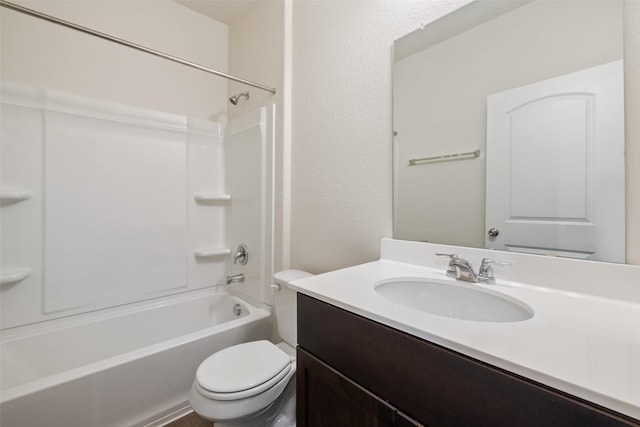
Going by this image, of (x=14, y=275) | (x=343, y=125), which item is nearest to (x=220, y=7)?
(x=343, y=125)

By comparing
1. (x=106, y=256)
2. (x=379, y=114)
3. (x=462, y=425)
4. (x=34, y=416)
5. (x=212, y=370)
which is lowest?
(x=34, y=416)

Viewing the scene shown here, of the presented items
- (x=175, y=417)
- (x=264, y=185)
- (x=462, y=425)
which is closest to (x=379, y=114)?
(x=264, y=185)

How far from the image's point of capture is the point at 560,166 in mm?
825

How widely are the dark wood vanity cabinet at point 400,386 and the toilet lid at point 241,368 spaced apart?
0.27m

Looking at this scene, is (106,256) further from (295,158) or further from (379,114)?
(379,114)

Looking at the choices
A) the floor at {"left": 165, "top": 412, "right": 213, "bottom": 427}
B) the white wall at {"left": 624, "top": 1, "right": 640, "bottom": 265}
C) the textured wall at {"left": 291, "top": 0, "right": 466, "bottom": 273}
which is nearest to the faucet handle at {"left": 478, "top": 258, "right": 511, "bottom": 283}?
the white wall at {"left": 624, "top": 1, "right": 640, "bottom": 265}

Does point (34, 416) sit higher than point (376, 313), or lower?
lower

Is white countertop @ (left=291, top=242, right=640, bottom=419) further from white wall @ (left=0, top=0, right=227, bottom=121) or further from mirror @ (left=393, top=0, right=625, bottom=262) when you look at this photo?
white wall @ (left=0, top=0, right=227, bottom=121)

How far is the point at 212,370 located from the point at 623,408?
123 cm

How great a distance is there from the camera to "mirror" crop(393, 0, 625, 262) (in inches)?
29.9

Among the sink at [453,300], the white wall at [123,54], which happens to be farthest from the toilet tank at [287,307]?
the white wall at [123,54]

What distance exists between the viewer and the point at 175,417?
1421mm

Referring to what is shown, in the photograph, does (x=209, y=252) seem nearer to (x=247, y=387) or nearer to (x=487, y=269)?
(x=247, y=387)

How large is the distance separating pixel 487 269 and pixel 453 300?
0.15m
